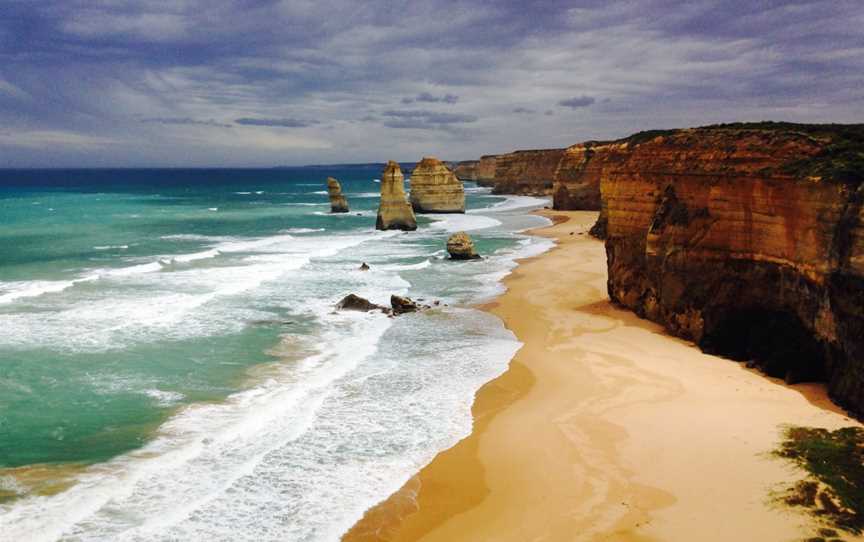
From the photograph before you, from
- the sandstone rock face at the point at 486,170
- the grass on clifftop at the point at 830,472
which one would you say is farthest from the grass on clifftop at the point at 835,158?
the sandstone rock face at the point at 486,170

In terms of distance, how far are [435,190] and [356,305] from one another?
43315 mm

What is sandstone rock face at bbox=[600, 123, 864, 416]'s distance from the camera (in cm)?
1374

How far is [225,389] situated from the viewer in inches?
632

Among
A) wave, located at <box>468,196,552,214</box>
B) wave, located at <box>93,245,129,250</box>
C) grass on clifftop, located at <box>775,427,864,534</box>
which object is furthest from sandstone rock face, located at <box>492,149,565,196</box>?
grass on clifftop, located at <box>775,427,864,534</box>

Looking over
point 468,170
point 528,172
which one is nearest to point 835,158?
point 528,172

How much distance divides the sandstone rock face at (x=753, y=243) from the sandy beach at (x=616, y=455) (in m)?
0.83

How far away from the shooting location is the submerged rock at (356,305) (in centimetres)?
2470

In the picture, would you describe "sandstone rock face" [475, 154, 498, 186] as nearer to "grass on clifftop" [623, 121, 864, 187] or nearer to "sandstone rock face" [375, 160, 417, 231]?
"sandstone rock face" [375, 160, 417, 231]

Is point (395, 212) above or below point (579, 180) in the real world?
below

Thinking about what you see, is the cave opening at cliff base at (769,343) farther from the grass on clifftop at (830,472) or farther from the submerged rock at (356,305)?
the submerged rock at (356,305)

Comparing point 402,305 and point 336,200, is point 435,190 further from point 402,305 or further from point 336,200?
point 402,305

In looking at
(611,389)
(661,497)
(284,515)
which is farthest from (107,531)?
(611,389)

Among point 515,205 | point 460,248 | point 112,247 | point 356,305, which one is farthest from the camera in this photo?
point 515,205

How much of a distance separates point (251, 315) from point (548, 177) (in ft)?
256
